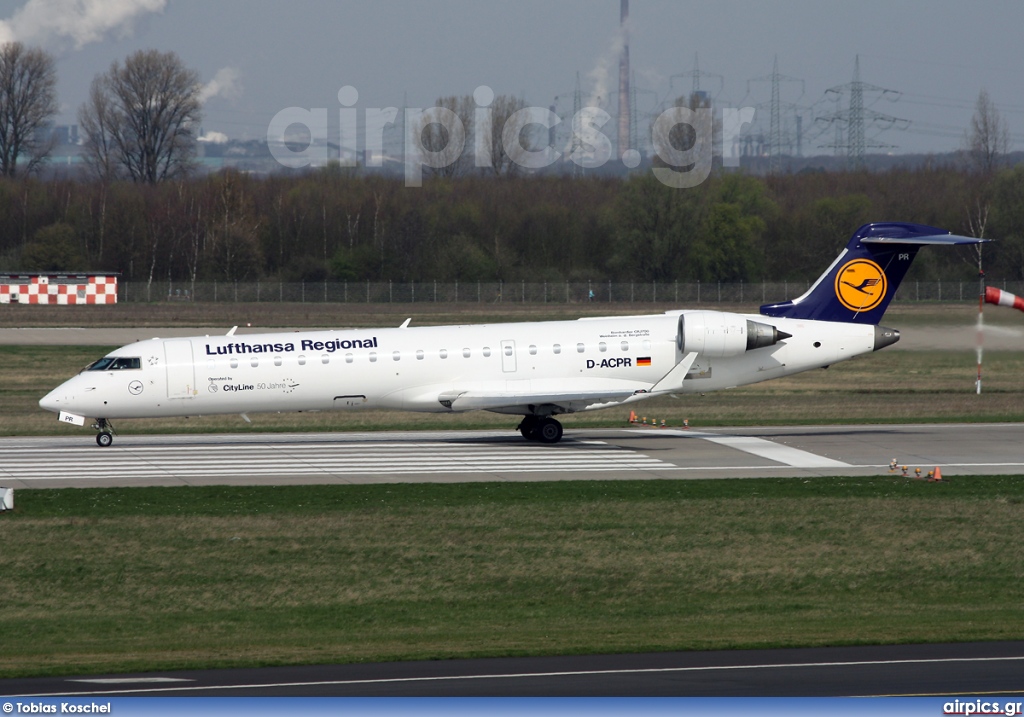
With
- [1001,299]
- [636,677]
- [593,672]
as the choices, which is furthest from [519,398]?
[636,677]

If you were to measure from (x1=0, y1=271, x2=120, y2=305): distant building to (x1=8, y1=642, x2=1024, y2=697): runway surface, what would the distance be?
7595 centimetres

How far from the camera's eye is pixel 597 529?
2069 cm

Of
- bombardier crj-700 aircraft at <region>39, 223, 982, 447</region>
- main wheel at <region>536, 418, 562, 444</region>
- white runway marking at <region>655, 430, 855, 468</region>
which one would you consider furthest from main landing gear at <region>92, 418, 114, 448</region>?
white runway marking at <region>655, 430, 855, 468</region>

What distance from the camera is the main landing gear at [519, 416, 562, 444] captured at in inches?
1255

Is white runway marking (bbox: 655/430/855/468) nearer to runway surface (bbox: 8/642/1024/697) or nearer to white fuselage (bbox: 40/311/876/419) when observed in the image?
white fuselage (bbox: 40/311/876/419)

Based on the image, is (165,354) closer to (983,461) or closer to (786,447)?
(786,447)

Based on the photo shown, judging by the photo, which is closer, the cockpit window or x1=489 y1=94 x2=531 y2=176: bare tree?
the cockpit window

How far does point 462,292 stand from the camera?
290ft

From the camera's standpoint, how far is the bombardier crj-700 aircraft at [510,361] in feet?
98.7

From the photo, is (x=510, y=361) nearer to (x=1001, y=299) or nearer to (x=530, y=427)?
(x=530, y=427)

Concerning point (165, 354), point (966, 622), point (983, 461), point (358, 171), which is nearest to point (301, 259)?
point (358, 171)

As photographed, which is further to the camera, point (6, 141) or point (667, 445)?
point (6, 141)

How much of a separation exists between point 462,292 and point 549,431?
2251 inches

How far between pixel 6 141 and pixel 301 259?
170 ft
